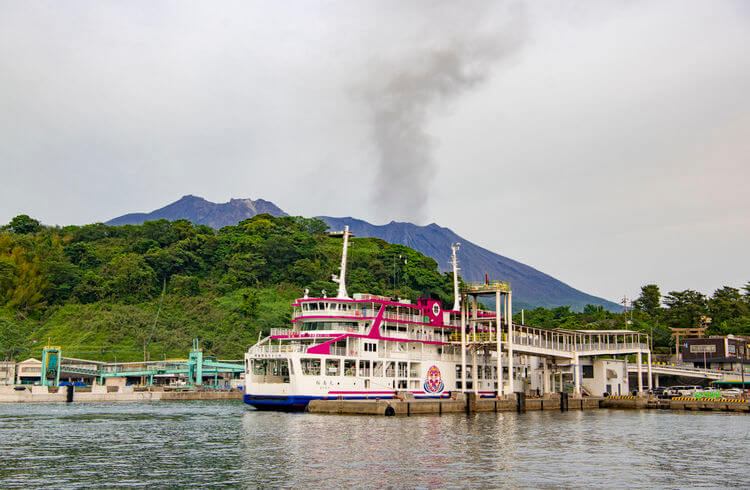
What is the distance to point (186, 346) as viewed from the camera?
287ft

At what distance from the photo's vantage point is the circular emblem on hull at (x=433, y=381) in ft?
173

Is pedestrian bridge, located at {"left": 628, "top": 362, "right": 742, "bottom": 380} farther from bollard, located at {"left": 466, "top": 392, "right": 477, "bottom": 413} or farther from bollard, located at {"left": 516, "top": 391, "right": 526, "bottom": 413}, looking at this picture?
bollard, located at {"left": 466, "top": 392, "right": 477, "bottom": 413}

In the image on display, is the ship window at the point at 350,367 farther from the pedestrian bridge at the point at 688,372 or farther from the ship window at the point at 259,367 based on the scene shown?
the pedestrian bridge at the point at 688,372

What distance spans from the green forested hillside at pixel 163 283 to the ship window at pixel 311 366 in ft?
136

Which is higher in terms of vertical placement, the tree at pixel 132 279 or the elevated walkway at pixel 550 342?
the tree at pixel 132 279

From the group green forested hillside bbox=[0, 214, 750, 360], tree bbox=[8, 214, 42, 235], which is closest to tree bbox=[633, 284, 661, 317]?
green forested hillside bbox=[0, 214, 750, 360]

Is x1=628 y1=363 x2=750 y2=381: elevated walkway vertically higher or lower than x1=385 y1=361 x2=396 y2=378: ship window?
lower

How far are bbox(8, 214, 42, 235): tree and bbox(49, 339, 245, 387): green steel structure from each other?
48084 millimetres

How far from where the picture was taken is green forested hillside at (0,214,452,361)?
289 ft

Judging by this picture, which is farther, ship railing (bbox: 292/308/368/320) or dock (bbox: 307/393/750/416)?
ship railing (bbox: 292/308/368/320)

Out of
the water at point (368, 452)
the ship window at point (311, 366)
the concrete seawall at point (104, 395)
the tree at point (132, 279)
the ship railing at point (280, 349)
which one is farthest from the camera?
the tree at point (132, 279)

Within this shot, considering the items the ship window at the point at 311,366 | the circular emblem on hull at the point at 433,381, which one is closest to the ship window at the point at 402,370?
the circular emblem on hull at the point at 433,381

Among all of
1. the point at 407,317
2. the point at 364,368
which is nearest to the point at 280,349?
the point at 364,368

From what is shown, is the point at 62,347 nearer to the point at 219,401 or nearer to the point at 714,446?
the point at 219,401
